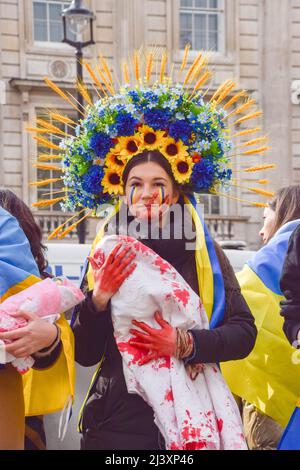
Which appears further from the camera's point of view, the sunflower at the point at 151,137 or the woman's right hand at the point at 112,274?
the sunflower at the point at 151,137

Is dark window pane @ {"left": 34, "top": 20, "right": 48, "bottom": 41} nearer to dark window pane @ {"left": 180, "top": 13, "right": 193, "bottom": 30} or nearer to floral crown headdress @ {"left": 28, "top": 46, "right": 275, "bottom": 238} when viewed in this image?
dark window pane @ {"left": 180, "top": 13, "right": 193, "bottom": 30}

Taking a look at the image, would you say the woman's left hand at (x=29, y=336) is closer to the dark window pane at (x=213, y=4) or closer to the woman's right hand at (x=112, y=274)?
the woman's right hand at (x=112, y=274)

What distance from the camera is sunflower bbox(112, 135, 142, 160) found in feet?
9.95

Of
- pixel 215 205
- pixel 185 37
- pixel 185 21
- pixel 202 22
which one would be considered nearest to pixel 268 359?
pixel 215 205

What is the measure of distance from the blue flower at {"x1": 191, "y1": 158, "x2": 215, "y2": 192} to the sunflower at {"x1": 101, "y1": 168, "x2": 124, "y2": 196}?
0.27 metres

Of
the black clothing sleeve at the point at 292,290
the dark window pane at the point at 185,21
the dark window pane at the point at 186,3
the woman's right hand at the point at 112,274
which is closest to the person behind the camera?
the woman's right hand at the point at 112,274

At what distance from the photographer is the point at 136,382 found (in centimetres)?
269

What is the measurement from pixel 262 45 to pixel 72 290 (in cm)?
1657

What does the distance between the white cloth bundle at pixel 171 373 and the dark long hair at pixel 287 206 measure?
1.43 meters

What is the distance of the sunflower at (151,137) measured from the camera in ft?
9.91

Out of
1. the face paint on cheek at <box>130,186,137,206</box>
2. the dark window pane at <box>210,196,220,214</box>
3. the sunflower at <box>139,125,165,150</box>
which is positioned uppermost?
the sunflower at <box>139,125,165,150</box>

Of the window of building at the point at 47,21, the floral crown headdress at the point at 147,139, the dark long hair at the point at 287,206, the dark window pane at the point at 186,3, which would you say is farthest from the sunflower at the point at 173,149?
the dark window pane at the point at 186,3

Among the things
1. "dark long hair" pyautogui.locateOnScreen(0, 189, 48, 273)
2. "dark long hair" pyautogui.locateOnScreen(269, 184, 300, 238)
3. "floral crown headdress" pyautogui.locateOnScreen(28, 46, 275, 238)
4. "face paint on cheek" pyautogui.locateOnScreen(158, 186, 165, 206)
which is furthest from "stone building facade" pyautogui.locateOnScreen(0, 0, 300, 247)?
"face paint on cheek" pyautogui.locateOnScreen(158, 186, 165, 206)

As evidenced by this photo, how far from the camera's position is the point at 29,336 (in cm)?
254
